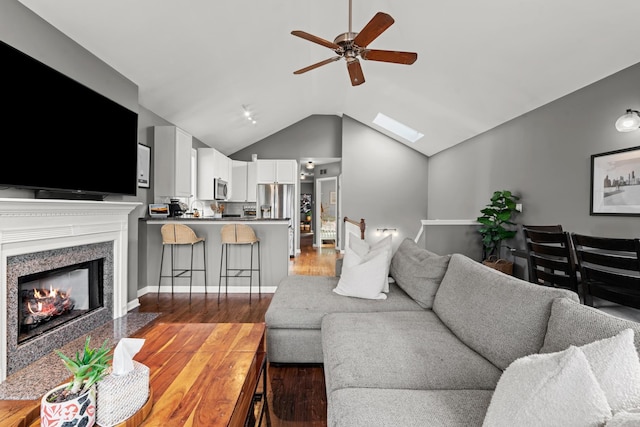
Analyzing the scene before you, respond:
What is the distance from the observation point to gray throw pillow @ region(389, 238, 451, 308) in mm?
2309

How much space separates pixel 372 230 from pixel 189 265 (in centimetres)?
460

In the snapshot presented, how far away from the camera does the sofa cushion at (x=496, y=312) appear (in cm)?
135

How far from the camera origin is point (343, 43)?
2578 millimetres

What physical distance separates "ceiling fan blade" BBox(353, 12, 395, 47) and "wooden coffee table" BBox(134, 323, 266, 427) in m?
2.21

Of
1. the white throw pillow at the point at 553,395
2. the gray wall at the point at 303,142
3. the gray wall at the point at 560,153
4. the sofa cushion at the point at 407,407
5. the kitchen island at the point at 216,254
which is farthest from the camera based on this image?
the gray wall at the point at 303,142

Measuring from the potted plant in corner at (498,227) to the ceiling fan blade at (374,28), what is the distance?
2908 mm

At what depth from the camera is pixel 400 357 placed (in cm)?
155

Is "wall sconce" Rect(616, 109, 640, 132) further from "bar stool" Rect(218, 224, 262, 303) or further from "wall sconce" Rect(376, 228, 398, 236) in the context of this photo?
"wall sconce" Rect(376, 228, 398, 236)

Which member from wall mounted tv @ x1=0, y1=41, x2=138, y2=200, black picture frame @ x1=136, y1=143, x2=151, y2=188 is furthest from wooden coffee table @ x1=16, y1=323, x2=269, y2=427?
black picture frame @ x1=136, y1=143, x2=151, y2=188

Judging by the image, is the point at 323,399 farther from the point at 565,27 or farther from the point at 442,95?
the point at 442,95

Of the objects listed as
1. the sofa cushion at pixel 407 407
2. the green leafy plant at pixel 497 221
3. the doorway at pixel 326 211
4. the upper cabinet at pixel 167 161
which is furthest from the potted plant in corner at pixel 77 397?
the doorway at pixel 326 211

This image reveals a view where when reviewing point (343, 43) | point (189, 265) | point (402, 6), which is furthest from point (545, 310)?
point (189, 265)

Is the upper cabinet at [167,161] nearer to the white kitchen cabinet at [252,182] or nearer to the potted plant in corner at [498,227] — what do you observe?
the white kitchen cabinet at [252,182]

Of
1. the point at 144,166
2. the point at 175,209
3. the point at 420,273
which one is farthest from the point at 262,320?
the point at 144,166
